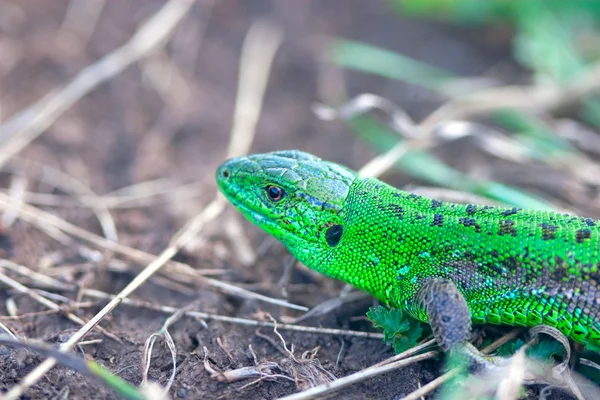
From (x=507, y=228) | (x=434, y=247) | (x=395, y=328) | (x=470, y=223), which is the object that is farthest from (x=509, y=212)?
(x=395, y=328)

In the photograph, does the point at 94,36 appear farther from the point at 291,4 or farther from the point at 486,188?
the point at 486,188

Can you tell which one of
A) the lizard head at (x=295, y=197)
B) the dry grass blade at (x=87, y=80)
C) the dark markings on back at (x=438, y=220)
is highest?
the dry grass blade at (x=87, y=80)

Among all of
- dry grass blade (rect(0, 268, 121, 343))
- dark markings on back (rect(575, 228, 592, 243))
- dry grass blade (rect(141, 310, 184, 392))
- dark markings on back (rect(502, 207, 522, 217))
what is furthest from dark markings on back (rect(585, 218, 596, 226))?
dry grass blade (rect(0, 268, 121, 343))

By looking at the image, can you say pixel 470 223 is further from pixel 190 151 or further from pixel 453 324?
pixel 190 151

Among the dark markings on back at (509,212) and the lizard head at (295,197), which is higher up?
the lizard head at (295,197)

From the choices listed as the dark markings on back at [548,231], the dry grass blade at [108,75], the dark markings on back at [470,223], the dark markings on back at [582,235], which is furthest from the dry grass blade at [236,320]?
the dark markings on back at [582,235]

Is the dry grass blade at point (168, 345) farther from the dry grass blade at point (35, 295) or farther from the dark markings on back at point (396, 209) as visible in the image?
the dark markings on back at point (396, 209)

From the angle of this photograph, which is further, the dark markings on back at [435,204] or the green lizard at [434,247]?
the dark markings on back at [435,204]

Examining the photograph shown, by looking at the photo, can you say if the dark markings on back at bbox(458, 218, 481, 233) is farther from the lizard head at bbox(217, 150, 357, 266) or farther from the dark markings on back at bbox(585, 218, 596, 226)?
the lizard head at bbox(217, 150, 357, 266)
